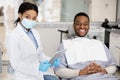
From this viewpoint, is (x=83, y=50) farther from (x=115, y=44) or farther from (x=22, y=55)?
(x=115, y=44)

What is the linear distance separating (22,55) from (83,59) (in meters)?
0.64

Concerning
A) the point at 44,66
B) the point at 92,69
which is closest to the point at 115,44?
the point at 92,69

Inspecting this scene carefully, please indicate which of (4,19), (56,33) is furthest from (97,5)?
(4,19)

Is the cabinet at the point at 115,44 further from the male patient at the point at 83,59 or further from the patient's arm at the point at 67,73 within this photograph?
the patient's arm at the point at 67,73

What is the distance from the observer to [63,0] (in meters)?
4.95

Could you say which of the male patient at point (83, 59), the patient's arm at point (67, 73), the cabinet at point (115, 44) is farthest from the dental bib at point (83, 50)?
the cabinet at point (115, 44)

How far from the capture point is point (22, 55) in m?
1.83

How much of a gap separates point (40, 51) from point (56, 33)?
2965mm

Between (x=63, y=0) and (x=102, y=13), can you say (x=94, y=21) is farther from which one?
(x=63, y=0)

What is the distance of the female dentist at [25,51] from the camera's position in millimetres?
1777

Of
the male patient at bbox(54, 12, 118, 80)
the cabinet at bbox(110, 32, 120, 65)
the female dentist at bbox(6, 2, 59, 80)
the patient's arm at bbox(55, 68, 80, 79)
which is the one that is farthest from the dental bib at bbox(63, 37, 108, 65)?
the cabinet at bbox(110, 32, 120, 65)

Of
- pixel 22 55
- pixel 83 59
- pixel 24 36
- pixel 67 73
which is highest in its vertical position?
pixel 24 36

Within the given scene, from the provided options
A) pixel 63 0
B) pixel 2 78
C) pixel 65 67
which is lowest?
pixel 2 78

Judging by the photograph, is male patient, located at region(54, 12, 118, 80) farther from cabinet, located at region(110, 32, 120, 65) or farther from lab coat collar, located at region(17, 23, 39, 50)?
cabinet, located at region(110, 32, 120, 65)
